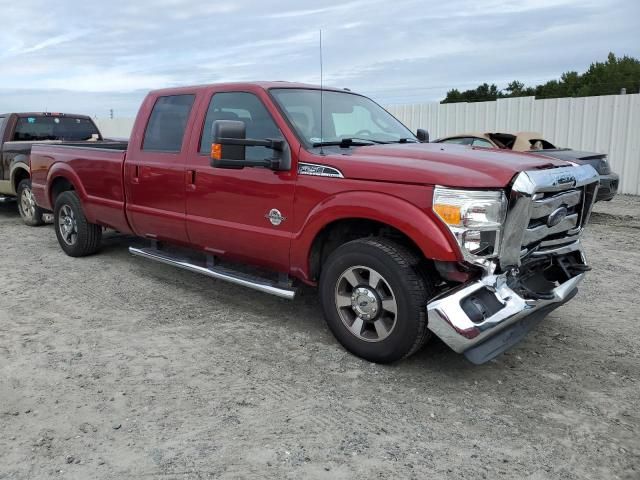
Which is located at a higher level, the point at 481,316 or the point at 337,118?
the point at 337,118

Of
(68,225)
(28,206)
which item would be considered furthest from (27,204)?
(68,225)

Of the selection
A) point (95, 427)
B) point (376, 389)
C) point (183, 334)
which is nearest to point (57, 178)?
point (183, 334)

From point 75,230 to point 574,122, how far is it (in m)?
11.7

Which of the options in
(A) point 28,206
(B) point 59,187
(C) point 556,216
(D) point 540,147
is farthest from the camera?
(D) point 540,147

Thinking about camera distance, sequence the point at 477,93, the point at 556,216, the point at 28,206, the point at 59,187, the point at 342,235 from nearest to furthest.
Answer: the point at 556,216, the point at 342,235, the point at 59,187, the point at 28,206, the point at 477,93

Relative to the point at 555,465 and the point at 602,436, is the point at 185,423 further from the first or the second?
the point at 602,436

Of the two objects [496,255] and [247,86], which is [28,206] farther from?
[496,255]

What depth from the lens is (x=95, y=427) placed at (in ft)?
10.3

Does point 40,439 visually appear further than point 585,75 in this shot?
No

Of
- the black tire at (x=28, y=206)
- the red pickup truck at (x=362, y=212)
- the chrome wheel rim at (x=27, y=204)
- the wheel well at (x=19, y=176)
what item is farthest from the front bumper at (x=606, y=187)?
the wheel well at (x=19, y=176)

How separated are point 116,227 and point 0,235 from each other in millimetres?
3632

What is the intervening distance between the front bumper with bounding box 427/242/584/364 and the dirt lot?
32cm

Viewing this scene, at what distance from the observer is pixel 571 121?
13766 millimetres

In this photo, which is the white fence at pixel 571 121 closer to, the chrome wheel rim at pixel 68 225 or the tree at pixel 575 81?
the chrome wheel rim at pixel 68 225
